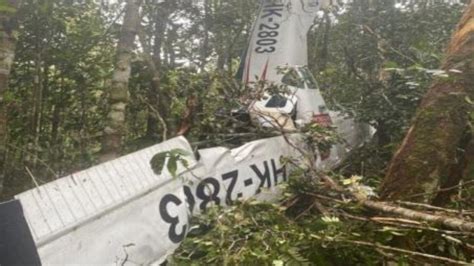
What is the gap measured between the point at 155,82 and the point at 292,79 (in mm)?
1785

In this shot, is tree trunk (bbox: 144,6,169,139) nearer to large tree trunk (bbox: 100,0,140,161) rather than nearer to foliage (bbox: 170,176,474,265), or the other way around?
large tree trunk (bbox: 100,0,140,161)

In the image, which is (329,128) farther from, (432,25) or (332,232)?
(432,25)

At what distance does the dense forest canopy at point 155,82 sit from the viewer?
477 centimetres

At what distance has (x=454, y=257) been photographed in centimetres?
270

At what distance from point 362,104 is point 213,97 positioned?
6.42ft

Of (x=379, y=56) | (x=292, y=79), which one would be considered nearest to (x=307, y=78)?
(x=292, y=79)

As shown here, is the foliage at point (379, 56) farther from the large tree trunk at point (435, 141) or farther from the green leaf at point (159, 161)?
the green leaf at point (159, 161)

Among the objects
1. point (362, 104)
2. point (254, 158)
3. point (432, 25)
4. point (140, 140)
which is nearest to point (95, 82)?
point (140, 140)

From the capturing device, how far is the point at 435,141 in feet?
11.4

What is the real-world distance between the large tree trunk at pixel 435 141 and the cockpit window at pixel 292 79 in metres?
2.52

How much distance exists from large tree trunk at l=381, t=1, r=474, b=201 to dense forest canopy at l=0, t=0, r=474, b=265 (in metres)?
0.17

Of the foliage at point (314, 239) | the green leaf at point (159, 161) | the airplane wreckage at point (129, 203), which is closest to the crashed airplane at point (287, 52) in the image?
the airplane wreckage at point (129, 203)

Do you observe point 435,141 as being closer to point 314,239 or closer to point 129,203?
point 314,239

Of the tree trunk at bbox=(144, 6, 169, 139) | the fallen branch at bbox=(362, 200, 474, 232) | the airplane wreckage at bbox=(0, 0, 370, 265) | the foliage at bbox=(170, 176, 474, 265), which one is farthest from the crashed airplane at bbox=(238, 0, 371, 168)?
the fallen branch at bbox=(362, 200, 474, 232)
